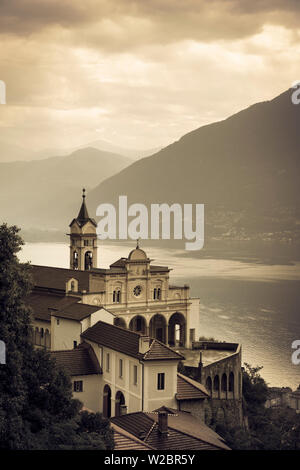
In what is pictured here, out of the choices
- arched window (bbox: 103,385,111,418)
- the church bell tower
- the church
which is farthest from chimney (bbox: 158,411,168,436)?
the church bell tower

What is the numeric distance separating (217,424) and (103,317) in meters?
6.99

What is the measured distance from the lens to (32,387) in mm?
18953

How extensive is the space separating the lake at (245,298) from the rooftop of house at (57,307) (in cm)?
1877

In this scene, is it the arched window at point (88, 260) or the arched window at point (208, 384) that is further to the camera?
the arched window at point (88, 260)

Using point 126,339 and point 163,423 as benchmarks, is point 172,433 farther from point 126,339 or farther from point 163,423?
point 126,339

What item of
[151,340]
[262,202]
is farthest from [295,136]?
[151,340]

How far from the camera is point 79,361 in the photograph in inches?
1089

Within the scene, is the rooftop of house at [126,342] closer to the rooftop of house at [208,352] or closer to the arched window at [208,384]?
the rooftop of house at [208,352]

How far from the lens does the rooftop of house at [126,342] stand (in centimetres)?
2489

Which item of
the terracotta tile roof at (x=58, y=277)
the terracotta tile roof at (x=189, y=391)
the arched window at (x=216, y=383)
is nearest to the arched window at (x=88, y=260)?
the terracotta tile roof at (x=58, y=277)

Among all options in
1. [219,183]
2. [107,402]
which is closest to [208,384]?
[107,402]

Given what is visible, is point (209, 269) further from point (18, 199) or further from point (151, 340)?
point (151, 340)

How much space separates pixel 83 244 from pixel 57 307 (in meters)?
8.08

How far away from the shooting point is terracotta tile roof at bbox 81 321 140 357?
26031 millimetres
